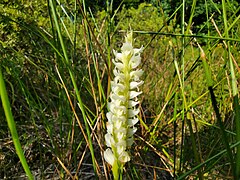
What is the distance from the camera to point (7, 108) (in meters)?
0.27

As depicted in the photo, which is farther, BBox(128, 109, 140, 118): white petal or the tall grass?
the tall grass

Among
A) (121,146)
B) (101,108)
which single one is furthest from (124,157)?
(101,108)

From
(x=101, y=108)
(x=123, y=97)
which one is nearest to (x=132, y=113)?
(x=123, y=97)

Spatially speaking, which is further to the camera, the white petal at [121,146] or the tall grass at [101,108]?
the tall grass at [101,108]

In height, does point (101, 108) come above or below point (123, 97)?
below

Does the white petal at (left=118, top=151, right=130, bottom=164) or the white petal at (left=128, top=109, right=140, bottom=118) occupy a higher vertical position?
the white petal at (left=128, top=109, right=140, bottom=118)

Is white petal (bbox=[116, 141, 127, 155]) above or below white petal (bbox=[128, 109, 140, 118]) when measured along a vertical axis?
below

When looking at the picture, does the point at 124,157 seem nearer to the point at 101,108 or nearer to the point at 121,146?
the point at 121,146

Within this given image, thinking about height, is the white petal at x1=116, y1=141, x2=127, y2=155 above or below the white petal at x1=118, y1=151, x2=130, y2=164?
above

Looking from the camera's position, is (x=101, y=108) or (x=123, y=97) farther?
(x=101, y=108)

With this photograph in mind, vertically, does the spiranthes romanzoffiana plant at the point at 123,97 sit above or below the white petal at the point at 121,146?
above

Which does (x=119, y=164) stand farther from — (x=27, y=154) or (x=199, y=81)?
(x=199, y=81)

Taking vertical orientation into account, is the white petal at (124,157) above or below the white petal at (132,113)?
below

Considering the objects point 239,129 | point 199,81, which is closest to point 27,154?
point 239,129
